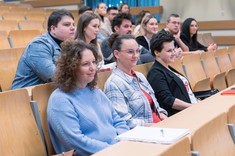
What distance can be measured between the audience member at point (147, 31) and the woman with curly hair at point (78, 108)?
5.45ft

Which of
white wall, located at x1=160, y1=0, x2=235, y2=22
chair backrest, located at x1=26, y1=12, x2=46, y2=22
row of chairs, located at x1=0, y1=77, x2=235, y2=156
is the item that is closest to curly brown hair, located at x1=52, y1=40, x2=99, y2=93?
row of chairs, located at x1=0, y1=77, x2=235, y2=156

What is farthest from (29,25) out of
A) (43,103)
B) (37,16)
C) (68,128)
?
(68,128)

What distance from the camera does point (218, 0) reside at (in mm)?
6809

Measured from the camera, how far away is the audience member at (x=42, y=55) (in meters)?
2.07

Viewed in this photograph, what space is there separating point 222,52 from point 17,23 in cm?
288

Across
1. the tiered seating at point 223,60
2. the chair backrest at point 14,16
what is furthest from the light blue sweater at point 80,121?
the chair backrest at point 14,16

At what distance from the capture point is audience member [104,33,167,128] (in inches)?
80.5

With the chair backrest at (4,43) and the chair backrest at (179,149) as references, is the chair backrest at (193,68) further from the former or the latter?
the chair backrest at (179,149)

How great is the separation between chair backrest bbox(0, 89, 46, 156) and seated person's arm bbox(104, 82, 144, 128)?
0.53 metres

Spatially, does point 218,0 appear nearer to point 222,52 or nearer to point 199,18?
point 199,18

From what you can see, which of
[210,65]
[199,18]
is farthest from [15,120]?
[199,18]

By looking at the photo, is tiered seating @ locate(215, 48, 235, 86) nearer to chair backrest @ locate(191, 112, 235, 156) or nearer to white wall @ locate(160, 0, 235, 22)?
chair backrest @ locate(191, 112, 235, 156)

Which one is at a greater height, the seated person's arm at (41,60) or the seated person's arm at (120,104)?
the seated person's arm at (41,60)

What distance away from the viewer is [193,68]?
3389 millimetres
